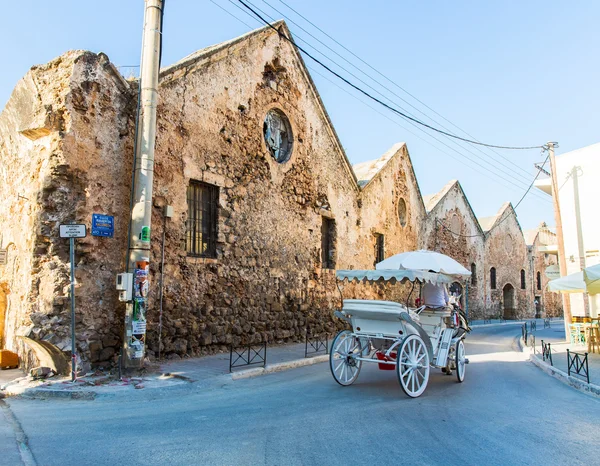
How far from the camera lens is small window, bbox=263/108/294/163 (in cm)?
1387

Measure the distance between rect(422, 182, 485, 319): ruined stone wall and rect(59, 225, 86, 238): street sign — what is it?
18.7 metres

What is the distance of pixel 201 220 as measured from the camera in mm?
11484

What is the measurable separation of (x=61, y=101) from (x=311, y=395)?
6.70 meters

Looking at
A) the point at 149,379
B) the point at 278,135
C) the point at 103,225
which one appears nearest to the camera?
the point at 149,379

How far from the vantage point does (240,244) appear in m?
12.2

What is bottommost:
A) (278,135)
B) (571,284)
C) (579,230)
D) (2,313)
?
(2,313)

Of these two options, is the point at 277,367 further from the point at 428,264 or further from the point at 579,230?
the point at 579,230

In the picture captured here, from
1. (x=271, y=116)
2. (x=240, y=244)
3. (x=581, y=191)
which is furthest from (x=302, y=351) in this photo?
(x=581, y=191)

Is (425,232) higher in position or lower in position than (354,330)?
higher

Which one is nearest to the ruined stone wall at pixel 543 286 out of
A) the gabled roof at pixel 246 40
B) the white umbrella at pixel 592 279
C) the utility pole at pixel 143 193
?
the gabled roof at pixel 246 40

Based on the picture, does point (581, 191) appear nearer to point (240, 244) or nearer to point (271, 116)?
point (271, 116)

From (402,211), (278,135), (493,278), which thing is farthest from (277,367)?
(493,278)

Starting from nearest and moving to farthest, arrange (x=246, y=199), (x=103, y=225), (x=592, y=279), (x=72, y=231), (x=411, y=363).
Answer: (x=411, y=363), (x=72, y=231), (x=103, y=225), (x=592, y=279), (x=246, y=199)

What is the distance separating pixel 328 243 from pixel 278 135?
169 inches
